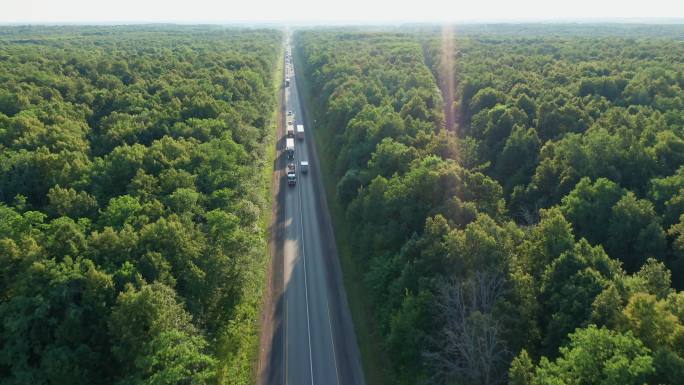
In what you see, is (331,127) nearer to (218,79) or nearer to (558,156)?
(218,79)

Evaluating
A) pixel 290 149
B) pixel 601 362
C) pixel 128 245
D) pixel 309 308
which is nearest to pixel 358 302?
pixel 309 308

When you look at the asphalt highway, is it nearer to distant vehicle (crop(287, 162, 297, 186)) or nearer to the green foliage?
distant vehicle (crop(287, 162, 297, 186))

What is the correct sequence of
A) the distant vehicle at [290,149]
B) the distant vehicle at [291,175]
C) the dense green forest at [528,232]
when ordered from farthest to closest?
the distant vehicle at [290,149], the distant vehicle at [291,175], the dense green forest at [528,232]

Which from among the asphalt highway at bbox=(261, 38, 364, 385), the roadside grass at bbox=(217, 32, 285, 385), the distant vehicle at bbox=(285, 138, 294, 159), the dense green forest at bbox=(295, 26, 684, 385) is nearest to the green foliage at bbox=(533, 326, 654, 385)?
the dense green forest at bbox=(295, 26, 684, 385)

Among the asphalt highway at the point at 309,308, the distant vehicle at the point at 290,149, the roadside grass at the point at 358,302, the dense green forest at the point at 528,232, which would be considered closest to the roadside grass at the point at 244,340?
the asphalt highway at the point at 309,308

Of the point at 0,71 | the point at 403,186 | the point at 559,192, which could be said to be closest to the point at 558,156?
the point at 559,192

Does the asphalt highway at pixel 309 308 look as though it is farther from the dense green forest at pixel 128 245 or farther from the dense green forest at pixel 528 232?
the dense green forest at pixel 528 232
